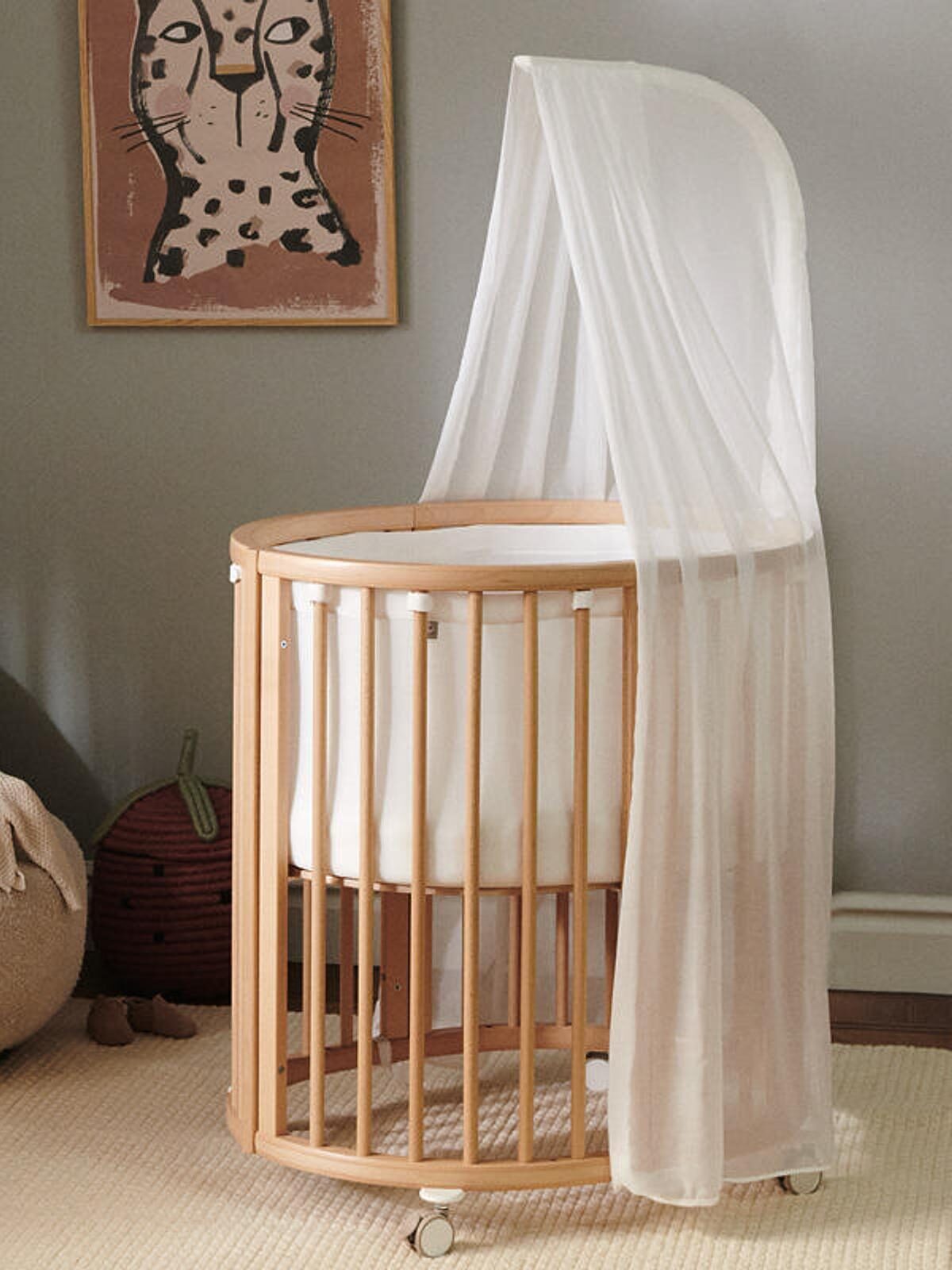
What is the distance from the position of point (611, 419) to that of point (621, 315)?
122mm

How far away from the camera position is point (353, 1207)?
78.0 inches

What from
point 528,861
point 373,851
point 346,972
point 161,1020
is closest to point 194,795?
point 161,1020

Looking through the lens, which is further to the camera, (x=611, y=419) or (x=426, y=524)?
(x=426, y=524)

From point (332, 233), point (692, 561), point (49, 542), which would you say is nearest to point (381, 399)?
point (332, 233)

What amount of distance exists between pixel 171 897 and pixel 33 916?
37 centimetres

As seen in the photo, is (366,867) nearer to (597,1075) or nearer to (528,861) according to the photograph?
(528,861)

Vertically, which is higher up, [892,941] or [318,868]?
[318,868]

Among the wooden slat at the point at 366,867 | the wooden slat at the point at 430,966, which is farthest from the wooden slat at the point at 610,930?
the wooden slat at the point at 366,867

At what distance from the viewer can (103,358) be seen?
2814mm

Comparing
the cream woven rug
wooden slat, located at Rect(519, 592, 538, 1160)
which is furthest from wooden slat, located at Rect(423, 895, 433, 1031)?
wooden slat, located at Rect(519, 592, 538, 1160)

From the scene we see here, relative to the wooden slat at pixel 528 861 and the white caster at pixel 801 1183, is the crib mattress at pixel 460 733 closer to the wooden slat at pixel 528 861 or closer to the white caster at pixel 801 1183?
the wooden slat at pixel 528 861

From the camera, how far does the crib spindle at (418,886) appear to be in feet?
6.07

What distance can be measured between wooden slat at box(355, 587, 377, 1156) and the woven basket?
2.52ft

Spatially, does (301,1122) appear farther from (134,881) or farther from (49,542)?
(49,542)
